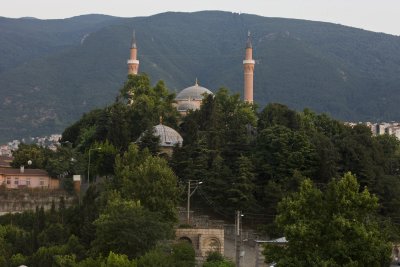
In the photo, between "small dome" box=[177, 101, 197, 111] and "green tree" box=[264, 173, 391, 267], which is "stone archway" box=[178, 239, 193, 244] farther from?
"small dome" box=[177, 101, 197, 111]

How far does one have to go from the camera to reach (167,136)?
63.0m

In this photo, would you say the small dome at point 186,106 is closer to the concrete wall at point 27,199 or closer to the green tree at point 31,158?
the green tree at point 31,158

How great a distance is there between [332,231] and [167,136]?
3056 cm

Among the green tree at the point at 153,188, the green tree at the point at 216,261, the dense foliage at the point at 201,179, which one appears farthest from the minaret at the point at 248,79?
the green tree at the point at 216,261

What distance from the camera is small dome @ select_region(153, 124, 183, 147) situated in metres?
62.4

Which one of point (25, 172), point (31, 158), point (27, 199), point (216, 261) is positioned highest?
point (31, 158)

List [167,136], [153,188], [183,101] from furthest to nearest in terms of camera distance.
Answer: [183,101]
[167,136]
[153,188]

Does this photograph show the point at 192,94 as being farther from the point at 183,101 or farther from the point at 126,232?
the point at 126,232

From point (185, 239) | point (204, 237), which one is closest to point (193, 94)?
point (185, 239)

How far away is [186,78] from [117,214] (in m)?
141

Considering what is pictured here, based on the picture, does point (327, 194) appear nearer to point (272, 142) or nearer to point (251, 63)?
point (272, 142)

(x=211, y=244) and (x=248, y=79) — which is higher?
(x=248, y=79)

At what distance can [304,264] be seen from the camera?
33.0 m

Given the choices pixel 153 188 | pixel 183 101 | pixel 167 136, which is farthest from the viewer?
pixel 183 101
